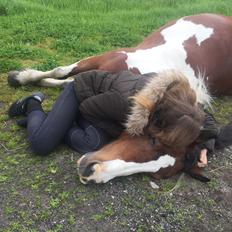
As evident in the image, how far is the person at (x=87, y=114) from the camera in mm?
4352

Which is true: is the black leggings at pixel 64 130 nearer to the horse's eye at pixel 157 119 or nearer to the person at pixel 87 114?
the person at pixel 87 114

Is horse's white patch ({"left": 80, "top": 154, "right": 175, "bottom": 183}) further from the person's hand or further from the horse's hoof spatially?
the horse's hoof

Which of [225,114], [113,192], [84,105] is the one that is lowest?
[225,114]

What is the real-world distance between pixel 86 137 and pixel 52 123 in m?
0.32

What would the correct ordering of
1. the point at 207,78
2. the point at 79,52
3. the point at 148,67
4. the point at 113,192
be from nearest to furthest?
the point at 113,192 → the point at 148,67 → the point at 207,78 → the point at 79,52

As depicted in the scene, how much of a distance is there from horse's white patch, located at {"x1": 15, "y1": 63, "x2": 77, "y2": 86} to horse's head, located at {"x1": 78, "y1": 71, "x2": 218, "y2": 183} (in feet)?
5.98

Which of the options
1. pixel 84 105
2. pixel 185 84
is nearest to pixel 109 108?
pixel 84 105

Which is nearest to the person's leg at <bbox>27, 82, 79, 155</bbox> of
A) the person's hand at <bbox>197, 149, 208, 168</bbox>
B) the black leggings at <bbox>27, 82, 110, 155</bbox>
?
the black leggings at <bbox>27, 82, 110, 155</bbox>

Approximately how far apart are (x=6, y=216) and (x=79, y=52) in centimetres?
351

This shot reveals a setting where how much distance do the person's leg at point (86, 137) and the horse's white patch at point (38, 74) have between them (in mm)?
1203

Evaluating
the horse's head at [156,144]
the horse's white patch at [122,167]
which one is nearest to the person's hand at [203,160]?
the horse's head at [156,144]

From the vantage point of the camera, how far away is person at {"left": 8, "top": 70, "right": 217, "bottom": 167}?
435 cm

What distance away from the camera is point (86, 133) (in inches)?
183

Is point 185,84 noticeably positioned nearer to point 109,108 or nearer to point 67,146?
point 109,108
